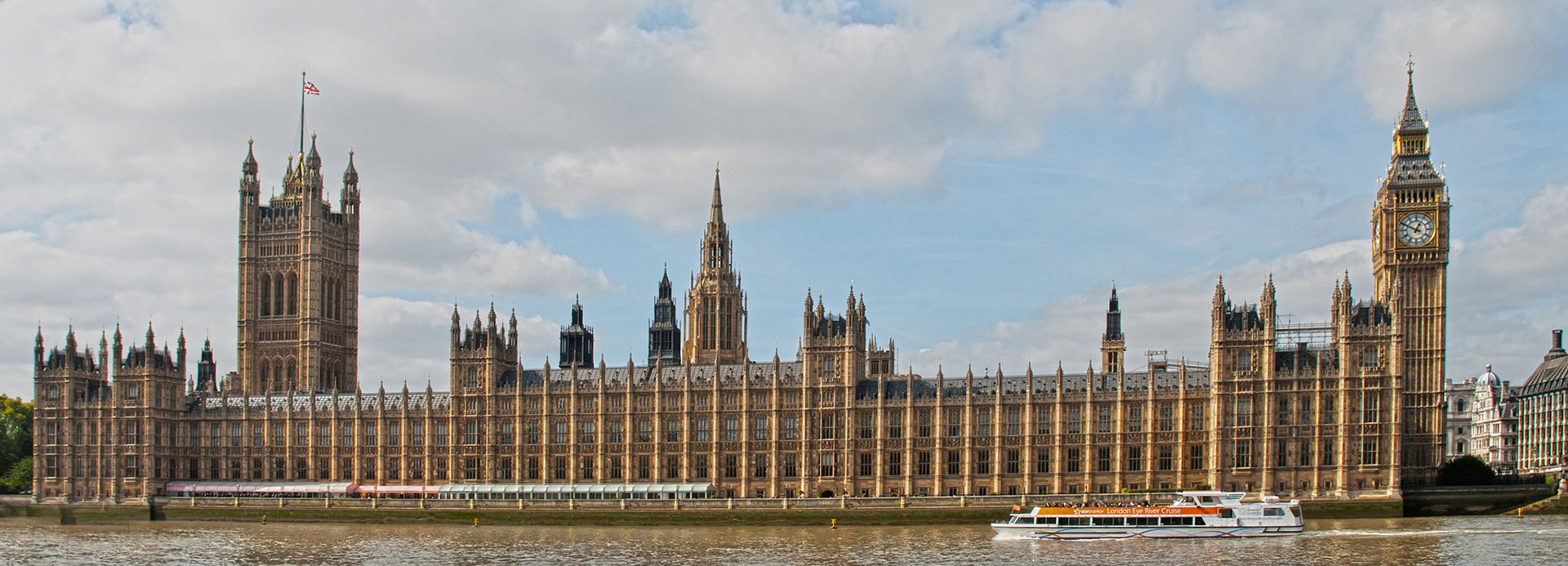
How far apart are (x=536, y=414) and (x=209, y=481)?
3354 centimetres

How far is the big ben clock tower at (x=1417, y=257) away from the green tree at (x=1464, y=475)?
2006 millimetres

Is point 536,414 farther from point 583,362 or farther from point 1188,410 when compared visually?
point 1188,410

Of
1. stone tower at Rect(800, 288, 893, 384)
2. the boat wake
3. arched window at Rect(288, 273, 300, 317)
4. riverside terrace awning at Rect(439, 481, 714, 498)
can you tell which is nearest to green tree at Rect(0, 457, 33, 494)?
arched window at Rect(288, 273, 300, 317)

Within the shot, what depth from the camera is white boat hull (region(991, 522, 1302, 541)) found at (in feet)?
383

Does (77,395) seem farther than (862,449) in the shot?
Yes

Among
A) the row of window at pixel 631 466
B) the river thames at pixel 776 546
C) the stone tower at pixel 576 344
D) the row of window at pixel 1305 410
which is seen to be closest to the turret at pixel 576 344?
the stone tower at pixel 576 344

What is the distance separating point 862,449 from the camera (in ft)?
496

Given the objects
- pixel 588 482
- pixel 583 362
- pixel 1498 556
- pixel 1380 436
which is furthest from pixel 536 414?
pixel 1498 556

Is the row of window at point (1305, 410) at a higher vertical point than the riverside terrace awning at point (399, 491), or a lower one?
higher

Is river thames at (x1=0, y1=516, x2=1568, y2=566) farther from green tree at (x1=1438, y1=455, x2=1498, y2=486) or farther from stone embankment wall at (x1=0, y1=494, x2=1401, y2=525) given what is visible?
green tree at (x1=1438, y1=455, x2=1498, y2=486)

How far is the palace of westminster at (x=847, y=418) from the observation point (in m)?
139

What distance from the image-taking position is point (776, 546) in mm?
111000

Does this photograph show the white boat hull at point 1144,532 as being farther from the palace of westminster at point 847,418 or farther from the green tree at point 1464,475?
the green tree at point 1464,475

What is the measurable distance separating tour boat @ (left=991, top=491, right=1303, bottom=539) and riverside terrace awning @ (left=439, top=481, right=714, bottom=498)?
130 feet
